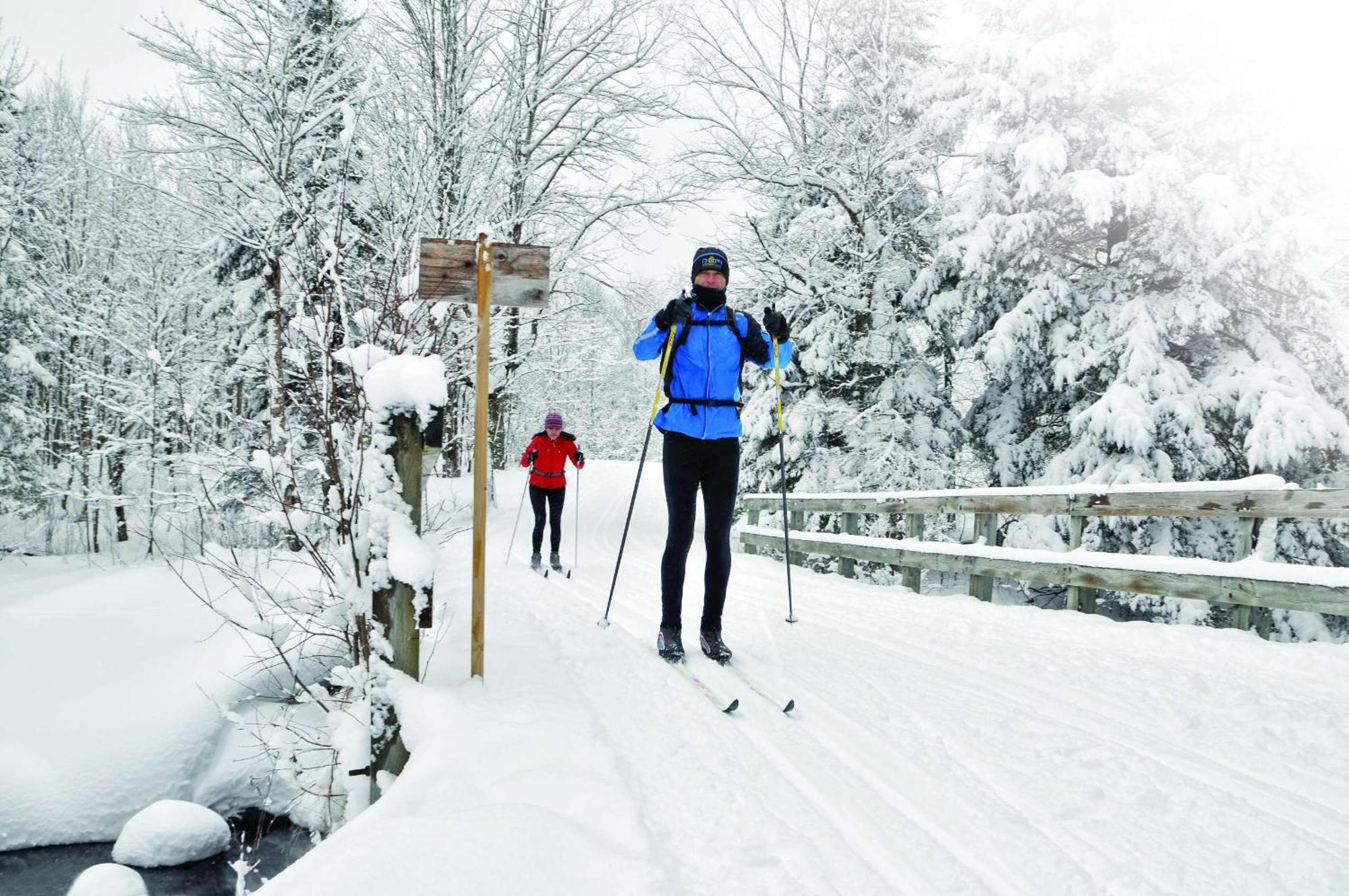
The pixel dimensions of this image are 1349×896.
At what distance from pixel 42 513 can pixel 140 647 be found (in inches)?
605

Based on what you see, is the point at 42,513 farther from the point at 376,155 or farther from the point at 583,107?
the point at 583,107

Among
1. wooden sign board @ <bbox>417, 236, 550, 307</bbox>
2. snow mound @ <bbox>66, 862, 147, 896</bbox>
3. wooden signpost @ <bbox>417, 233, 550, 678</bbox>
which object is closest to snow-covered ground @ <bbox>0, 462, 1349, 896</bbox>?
wooden signpost @ <bbox>417, 233, 550, 678</bbox>

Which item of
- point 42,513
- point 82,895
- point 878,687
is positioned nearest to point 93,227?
point 42,513

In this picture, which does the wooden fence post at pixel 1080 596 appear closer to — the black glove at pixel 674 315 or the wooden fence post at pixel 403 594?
the black glove at pixel 674 315

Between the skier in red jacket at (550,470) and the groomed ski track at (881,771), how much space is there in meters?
4.23

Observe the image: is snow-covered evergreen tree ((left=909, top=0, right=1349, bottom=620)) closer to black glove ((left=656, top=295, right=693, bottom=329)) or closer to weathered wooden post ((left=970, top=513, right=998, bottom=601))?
weathered wooden post ((left=970, top=513, right=998, bottom=601))

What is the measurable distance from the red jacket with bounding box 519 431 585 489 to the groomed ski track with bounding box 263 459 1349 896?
442 centimetres

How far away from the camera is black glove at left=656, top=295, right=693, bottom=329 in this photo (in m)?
3.87

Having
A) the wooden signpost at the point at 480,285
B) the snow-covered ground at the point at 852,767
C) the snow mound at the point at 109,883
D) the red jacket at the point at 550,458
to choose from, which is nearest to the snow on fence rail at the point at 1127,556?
the snow-covered ground at the point at 852,767

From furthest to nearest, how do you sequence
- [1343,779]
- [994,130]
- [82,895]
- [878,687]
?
1. [994,130]
2. [82,895]
3. [878,687]
4. [1343,779]

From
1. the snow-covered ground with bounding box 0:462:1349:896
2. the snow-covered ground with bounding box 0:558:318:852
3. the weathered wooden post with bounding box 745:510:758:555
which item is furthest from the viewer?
the weathered wooden post with bounding box 745:510:758:555

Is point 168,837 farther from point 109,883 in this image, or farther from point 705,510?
point 705,510

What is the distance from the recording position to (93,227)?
2062 cm

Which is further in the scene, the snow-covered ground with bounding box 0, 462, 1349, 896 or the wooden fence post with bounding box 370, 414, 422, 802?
the wooden fence post with bounding box 370, 414, 422, 802
